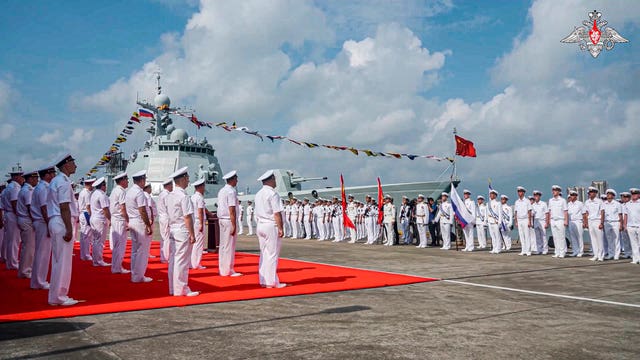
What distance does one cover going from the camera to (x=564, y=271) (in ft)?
29.3

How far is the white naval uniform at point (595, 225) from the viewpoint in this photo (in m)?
11.2

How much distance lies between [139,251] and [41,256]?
1454 mm

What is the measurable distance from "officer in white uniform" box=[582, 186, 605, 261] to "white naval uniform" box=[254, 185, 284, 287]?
8.56m

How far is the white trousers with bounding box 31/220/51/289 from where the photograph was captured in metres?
6.75

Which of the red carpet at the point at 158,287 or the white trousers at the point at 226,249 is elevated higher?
the white trousers at the point at 226,249

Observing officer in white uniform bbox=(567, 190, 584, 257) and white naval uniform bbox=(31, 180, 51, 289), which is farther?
officer in white uniform bbox=(567, 190, 584, 257)

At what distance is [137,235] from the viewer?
7977mm

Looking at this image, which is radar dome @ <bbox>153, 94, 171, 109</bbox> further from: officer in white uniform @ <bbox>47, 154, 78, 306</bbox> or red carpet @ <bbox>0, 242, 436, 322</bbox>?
officer in white uniform @ <bbox>47, 154, 78, 306</bbox>

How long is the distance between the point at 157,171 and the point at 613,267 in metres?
31.8

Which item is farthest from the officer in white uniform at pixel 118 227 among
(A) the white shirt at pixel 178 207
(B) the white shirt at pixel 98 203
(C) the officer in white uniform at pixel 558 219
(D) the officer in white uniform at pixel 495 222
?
(C) the officer in white uniform at pixel 558 219

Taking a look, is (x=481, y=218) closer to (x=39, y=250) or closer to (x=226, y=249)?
(x=226, y=249)

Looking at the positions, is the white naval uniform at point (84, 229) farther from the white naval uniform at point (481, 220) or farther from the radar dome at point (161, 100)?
the radar dome at point (161, 100)

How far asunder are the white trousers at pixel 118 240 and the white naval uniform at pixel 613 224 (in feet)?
37.0

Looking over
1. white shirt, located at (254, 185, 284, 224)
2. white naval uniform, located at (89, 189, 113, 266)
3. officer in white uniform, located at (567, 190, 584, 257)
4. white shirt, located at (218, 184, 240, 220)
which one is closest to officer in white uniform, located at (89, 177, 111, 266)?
white naval uniform, located at (89, 189, 113, 266)
